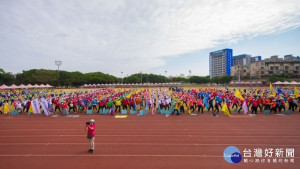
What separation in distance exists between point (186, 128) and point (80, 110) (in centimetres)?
1161

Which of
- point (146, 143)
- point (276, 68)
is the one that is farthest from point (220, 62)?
point (146, 143)

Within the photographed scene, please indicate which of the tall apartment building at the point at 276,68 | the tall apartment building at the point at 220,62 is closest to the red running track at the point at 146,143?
the tall apartment building at the point at 276,68

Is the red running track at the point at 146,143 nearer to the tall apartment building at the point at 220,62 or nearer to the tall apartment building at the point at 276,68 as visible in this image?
the tall apartment building at the point at 276,68

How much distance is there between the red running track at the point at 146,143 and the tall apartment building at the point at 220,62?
467ft

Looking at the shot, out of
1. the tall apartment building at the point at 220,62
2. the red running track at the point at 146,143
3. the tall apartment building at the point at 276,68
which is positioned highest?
the tall apartment building at the point at 220,62

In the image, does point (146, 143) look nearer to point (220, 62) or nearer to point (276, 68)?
point (276, 68)

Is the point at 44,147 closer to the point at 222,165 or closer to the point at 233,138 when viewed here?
the point at 222,165

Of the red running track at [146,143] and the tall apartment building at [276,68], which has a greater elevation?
the tall apartment building at [276,68]

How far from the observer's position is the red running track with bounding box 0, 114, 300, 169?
6578 millimetres

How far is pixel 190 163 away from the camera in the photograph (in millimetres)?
6504

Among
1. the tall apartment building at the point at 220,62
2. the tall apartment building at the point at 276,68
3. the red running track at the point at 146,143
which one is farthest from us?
the tall apartment building at the point at 220,62

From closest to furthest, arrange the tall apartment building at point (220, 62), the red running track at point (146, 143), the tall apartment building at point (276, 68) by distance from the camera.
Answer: the red running track at point (146, 143)
the tall apartment building at point (276, 68)
the tall apartment building at point (220, 62)

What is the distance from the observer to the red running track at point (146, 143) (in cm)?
658

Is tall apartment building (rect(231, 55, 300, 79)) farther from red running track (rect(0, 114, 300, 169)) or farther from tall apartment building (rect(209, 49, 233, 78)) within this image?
red running track (rect(0, 114, 300, 169))
